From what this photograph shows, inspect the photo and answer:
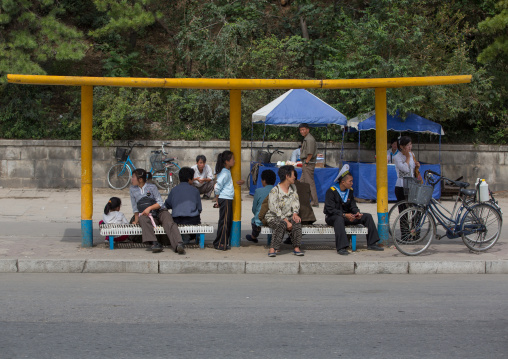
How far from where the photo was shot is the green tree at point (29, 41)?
1478 cm

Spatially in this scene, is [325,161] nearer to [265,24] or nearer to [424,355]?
[265,24]

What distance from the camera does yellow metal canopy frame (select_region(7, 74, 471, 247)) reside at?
807cm

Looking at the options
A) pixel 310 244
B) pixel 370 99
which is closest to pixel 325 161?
pixel 370 99

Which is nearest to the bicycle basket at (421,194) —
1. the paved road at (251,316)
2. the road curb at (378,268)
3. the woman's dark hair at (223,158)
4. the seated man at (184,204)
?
the road curb at (378,268)

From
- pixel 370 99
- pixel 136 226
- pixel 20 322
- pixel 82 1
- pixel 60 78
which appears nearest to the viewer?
pixel 20 322

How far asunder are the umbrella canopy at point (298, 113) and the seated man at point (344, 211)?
17.6ft

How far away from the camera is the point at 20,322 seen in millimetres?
5664

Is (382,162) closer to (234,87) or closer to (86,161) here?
(234,87)

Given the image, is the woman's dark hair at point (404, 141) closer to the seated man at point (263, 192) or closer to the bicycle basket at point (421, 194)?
the bicycle basket at point (421, 194)

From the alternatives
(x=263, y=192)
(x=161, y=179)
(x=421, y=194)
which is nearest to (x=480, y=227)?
(x=421, y=194)

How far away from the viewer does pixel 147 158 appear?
51.9ft

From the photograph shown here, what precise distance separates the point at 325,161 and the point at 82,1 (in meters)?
10.1

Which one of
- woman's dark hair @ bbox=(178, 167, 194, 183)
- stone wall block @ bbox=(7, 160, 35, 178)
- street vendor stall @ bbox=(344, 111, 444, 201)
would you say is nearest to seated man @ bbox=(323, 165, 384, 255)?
woman's dark hair @ bbox=(178, 167, 194, 183)

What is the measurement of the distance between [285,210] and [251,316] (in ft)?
9.62
